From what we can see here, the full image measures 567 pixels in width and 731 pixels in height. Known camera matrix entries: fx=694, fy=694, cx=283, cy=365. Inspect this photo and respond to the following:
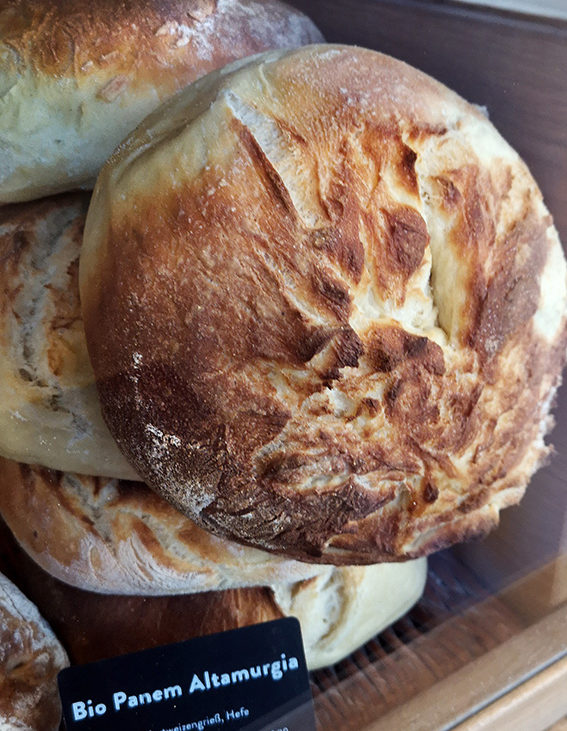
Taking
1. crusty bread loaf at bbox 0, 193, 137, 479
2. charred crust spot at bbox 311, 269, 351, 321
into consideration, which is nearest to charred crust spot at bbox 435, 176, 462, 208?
charred crust spot at bbox 311, 269, 351, 321

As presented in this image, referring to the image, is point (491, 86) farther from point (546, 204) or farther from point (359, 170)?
point (359, 170)

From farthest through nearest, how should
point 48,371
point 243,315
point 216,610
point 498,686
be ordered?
point 216,610
point 48,371
point 498,686
point 243,315

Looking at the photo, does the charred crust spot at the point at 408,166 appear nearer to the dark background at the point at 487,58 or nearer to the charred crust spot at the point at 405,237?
the charred crust spot at the point at 405,237

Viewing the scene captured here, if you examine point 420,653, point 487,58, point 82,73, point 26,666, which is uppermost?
point 487,58

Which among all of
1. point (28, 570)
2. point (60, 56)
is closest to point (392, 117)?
point (60, 56)

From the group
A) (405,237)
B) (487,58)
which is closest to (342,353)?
(405,237)

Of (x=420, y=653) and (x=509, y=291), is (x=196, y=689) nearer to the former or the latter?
(x=420, y=653)

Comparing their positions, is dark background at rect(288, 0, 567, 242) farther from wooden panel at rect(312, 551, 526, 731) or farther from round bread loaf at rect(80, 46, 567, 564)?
wooden panel at rect(312, 551, 526, 731)
